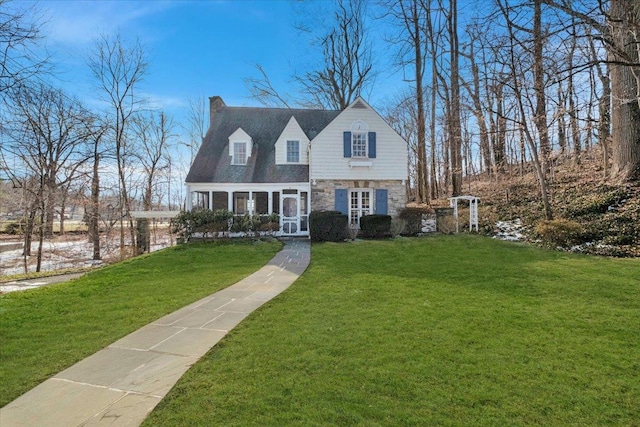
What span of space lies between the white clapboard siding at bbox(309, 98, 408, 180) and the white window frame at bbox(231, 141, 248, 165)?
3.52m

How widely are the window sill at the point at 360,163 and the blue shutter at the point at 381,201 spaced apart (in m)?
1.33

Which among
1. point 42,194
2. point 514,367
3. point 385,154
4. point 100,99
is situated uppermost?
point 100,99

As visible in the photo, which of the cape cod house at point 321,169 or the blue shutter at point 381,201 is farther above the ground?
the cape cod house at point 321,169

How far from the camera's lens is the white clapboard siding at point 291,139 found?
1596 centimetres

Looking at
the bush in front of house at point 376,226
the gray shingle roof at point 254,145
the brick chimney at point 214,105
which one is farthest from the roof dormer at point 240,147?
the bush in front of house at point 376,226

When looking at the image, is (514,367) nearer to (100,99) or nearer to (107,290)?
(107,290)

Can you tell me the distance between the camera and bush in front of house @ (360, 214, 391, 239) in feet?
44.6

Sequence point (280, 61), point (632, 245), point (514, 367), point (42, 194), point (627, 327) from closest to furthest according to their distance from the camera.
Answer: point (514, 367) < point (627, 327) < point (632, 245) < point (42, 194) < point (280, 61)

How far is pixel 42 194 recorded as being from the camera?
1518 cm

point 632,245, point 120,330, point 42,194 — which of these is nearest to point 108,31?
point 42,194

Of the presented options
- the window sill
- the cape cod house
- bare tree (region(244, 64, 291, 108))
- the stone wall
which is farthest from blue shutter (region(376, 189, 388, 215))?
bare tree (region(244, 64, 291, 108))

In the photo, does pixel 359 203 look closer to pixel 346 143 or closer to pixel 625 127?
pixel 346 143

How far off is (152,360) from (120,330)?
48.7 inches

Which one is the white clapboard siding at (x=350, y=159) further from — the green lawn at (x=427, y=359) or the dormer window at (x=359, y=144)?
the green lawn at (x=427, y=359)
